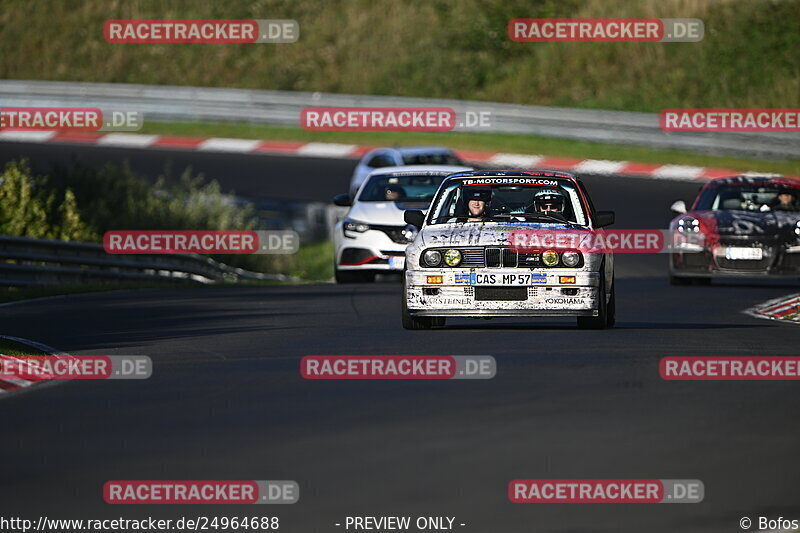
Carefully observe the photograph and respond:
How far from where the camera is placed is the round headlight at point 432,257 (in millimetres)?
14250

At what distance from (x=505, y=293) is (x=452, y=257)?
550 mm

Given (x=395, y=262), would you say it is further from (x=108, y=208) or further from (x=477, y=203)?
(x=108, y=208)

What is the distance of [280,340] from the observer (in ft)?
47.0

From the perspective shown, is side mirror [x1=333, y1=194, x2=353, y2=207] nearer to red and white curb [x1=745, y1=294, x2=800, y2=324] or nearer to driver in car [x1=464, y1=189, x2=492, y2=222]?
red and white curb [x1=745, y1=294, x2=800, y2=324]

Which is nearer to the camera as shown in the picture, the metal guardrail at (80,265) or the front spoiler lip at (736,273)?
the front spoiler lip at (736,273)

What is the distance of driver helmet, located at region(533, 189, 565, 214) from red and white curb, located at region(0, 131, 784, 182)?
61.7ft

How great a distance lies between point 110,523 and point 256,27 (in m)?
43.2

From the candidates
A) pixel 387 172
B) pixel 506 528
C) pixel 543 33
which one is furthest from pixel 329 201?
pixel 506 528

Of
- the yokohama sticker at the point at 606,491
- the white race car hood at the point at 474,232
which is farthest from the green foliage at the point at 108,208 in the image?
the yokohama sticker at the point at 606,491

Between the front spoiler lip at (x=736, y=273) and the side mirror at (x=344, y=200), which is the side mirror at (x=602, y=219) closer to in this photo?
the front spoiler lip at (x=736, y=273)

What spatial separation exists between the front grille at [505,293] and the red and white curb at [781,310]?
3.60 m

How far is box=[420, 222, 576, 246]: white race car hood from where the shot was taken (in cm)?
1412

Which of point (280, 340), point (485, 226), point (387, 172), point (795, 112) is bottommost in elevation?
point (280, 340)

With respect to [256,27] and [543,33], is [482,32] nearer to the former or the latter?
[543,33]
